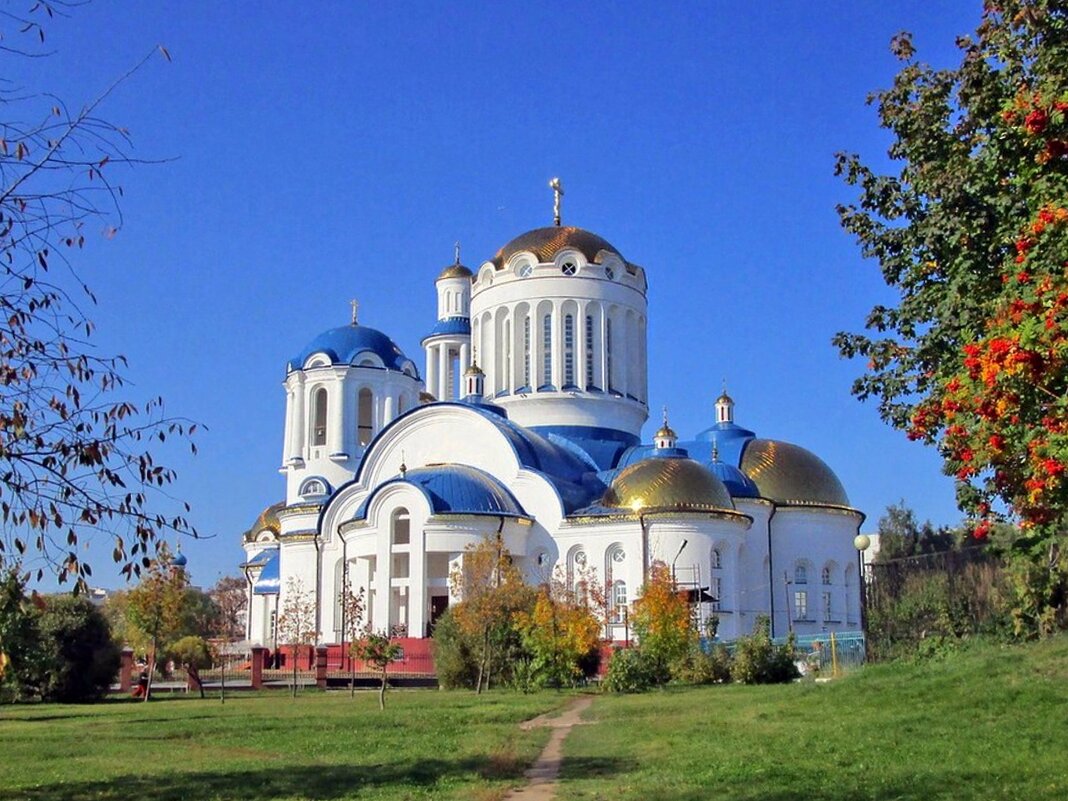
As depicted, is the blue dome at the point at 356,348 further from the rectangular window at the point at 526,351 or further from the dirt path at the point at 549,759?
the dirt path at the point at 549,759

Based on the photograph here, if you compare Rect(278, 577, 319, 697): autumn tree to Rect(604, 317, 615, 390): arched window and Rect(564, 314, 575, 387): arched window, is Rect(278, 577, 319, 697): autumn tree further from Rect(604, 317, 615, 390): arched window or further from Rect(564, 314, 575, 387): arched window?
Rect(604, 317, 615, 390): arched window

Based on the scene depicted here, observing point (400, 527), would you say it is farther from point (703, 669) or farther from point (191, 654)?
point (703, 669)

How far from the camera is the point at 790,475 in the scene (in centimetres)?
4547

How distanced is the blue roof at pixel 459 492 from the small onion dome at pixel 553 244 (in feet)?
30.8

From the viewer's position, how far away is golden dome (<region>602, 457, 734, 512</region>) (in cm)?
3922

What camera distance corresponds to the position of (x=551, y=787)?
12234mm

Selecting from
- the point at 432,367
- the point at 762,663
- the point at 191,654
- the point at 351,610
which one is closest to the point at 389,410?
the point at 432,367

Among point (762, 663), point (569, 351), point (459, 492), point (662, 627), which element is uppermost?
point (569, 351)

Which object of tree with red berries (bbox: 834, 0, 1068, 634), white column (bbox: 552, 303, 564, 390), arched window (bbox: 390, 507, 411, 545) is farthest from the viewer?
white column (bbox: 552, 303, 564, 390)

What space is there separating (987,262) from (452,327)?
133 ft

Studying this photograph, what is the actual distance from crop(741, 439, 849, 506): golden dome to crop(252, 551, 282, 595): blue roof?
1882 centimetres

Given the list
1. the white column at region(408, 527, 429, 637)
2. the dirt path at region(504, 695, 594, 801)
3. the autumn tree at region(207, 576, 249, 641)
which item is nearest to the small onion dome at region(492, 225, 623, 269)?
the white column at region(408, 527, 429, 637)

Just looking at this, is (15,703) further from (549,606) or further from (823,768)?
(823,768)

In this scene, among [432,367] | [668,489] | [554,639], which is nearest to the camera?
[554,639]
